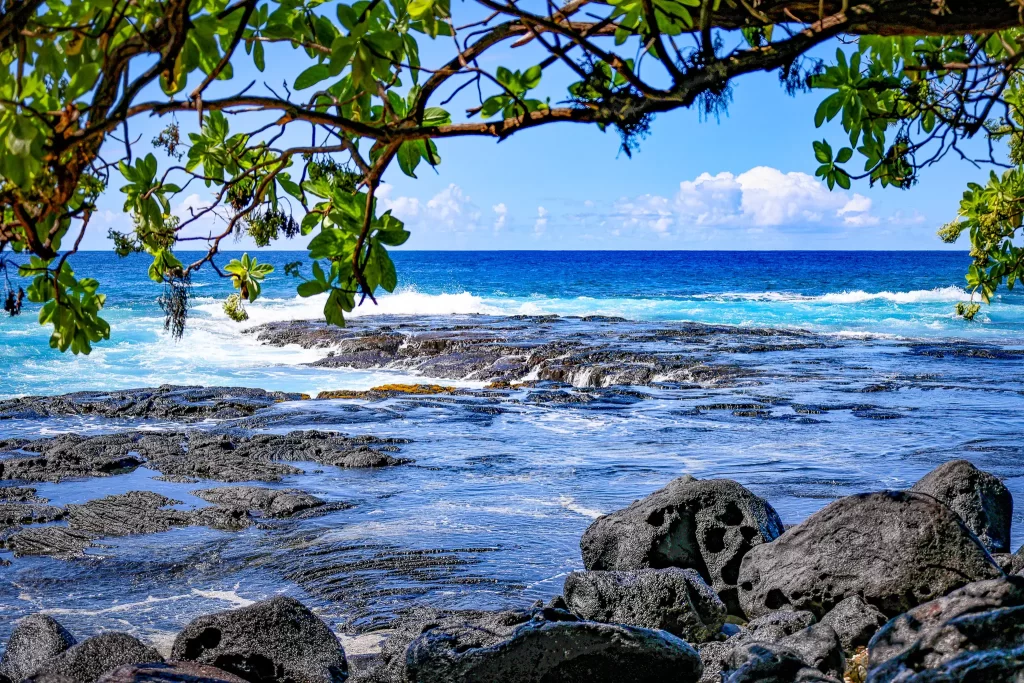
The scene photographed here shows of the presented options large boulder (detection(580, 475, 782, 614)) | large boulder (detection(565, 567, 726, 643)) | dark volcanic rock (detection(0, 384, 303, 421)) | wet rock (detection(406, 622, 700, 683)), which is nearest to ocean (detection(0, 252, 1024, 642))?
dark volcanic rock (detection(0, 384, 303, 421))

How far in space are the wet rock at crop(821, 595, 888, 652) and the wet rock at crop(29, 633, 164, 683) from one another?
355cm

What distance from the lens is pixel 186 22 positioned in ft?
7.47

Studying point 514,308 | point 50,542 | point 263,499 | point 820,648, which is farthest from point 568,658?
point 514,308

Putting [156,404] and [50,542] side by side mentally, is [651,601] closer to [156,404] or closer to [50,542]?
[50,542]

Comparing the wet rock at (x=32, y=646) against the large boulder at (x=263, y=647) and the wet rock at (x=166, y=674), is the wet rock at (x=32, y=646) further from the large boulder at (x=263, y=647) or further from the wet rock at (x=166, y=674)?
the wet rock at (x=166, y=674)

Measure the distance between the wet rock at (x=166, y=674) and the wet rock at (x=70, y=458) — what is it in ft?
23.9

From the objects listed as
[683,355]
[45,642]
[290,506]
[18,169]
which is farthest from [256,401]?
[18,169]

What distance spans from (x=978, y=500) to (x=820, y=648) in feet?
10.4

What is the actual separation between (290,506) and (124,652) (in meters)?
4.22

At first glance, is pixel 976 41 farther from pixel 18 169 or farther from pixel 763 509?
pixel 18 169

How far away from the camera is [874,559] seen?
542cm

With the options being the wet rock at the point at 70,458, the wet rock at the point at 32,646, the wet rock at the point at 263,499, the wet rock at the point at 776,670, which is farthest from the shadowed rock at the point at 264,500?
the wet rock at the point at 776,670

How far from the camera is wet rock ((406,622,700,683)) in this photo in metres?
4.23

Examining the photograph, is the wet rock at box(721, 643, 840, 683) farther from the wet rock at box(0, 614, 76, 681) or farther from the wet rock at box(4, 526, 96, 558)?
the wet rock at box(4, 526, 96, 558)
